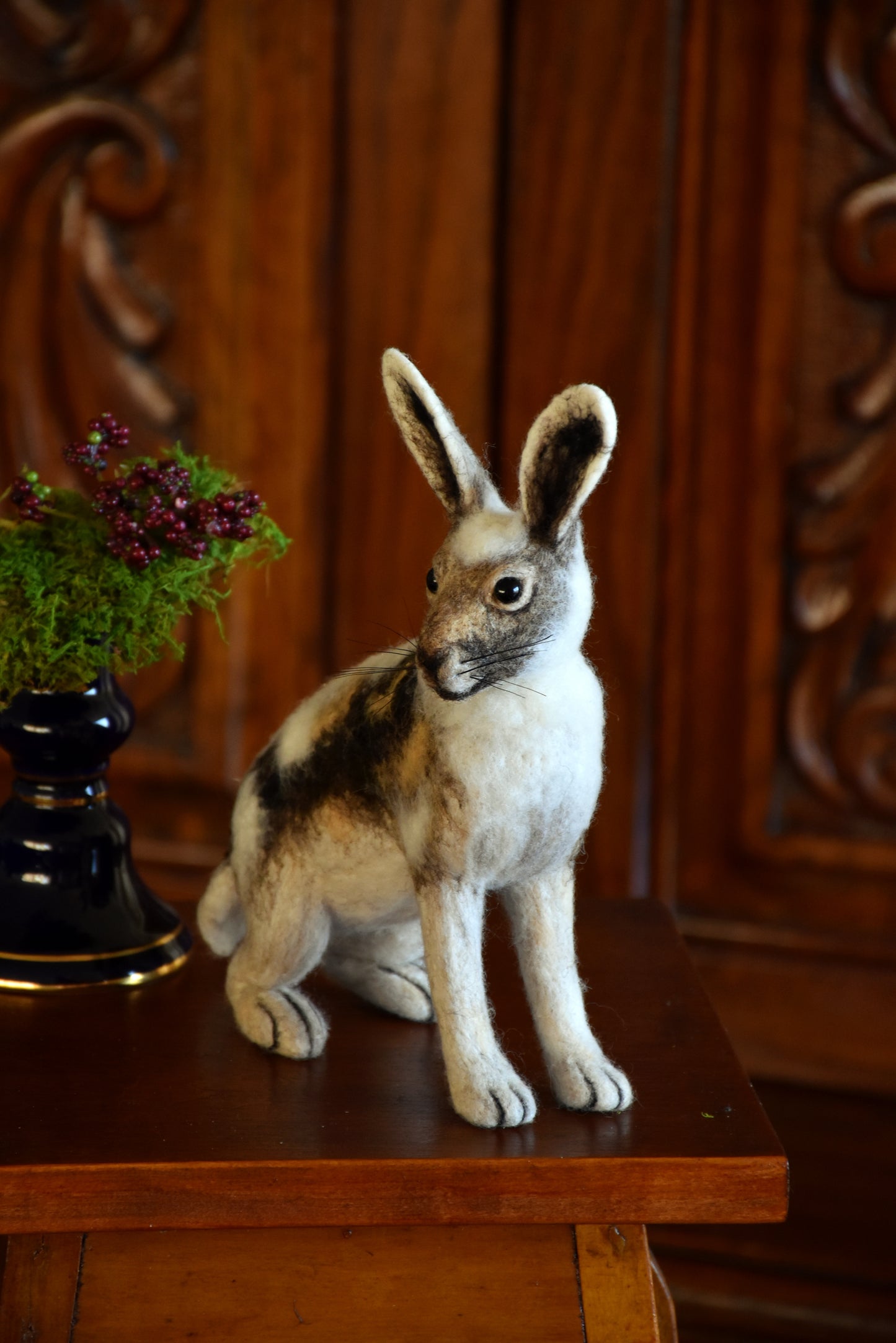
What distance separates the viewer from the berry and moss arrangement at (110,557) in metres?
0.90

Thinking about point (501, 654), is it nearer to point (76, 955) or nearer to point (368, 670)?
point (368, 670)

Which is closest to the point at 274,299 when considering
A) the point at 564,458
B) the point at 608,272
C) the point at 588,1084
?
the point at 608,272

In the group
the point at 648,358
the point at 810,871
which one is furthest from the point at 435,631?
the point at 810,871

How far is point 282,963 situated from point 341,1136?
0.14m

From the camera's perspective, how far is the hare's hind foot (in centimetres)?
94

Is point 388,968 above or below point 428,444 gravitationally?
below

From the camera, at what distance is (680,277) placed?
4.80ft

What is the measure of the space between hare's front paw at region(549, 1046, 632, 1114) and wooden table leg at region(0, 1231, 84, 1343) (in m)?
0.29

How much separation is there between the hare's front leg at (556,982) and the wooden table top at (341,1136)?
0.02 m

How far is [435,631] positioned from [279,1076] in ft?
0.94

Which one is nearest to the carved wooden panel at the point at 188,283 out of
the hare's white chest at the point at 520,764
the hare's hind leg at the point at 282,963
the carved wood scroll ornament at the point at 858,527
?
the carved wood scroll ornament at the point at 858,527

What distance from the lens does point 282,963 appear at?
0.90 metres

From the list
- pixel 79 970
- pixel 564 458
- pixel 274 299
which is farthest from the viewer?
pixel 274 299

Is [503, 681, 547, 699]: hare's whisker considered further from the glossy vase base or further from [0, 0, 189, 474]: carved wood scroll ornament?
[0, 0, 189, 474]: carved wood scroll ornament
